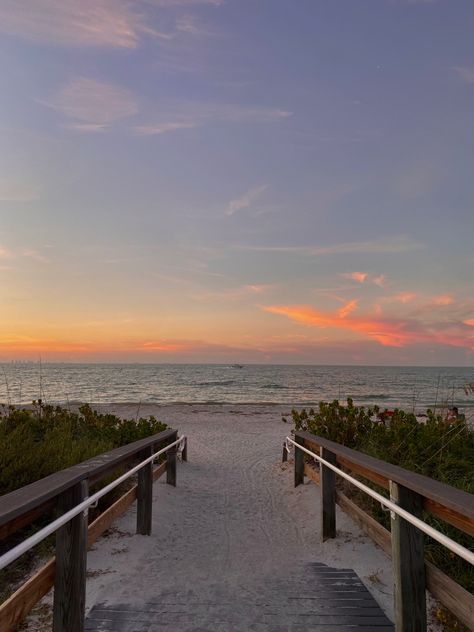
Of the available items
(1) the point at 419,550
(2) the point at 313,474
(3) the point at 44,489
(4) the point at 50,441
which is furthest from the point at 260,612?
(4) the point at 50,441

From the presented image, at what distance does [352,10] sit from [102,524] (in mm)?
10645

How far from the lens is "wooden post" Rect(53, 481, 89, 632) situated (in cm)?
277

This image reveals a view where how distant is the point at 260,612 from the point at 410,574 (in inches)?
48.0

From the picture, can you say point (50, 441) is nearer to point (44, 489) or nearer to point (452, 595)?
point (44, 489)

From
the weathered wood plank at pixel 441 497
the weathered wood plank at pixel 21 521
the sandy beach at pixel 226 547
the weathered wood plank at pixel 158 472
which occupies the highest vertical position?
the weathered wood plank at pixel 441 497

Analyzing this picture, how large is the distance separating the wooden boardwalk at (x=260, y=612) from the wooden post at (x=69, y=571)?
0.42 m

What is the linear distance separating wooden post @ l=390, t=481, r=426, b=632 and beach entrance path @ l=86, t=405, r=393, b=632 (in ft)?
1.42

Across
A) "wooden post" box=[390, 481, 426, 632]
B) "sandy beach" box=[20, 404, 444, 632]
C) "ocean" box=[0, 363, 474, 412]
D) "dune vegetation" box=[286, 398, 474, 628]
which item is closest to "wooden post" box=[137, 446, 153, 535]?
"sandy beach" box=[20, 404, 444, 632]

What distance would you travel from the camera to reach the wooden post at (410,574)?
286cm

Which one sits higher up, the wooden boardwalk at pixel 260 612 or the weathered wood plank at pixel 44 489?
the weathered wood plank at pixel 44 489

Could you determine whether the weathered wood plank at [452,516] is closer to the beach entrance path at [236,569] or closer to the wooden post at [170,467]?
the beach entrance path at [236,569]

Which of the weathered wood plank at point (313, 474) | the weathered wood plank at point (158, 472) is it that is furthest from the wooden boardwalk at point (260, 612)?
the weathered wood plank at point (158, 472)

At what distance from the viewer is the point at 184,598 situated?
3715 mm

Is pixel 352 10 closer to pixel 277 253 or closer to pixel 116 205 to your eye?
pixel 116 205
